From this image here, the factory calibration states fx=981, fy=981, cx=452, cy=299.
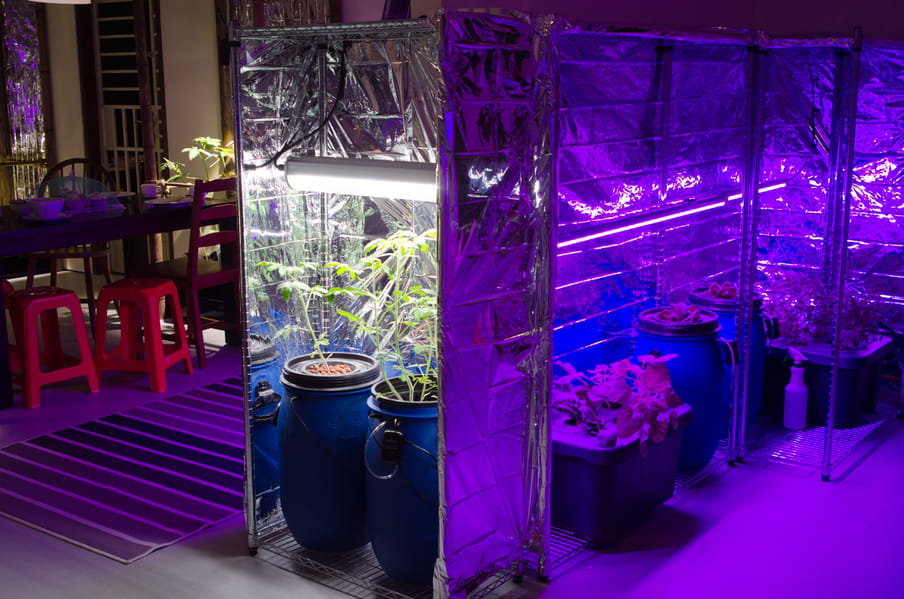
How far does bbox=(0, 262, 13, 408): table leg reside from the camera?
4316 millimetres

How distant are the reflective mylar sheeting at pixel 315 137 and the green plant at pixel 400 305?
0.20 feet

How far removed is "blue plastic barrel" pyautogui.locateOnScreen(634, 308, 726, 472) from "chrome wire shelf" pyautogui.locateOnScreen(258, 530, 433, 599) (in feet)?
4.25

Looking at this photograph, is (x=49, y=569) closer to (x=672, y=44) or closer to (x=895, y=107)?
(x=672, y=44)

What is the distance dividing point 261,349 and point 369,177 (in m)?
0.79

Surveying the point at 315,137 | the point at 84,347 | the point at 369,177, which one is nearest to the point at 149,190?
the point at 84,347

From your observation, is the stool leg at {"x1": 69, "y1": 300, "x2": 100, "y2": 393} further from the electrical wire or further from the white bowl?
the electrical wire

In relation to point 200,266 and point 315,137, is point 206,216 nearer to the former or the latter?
point 200,266

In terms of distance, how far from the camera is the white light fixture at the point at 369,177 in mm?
2625

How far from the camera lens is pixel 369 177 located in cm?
269

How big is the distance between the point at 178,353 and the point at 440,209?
2.83 meters

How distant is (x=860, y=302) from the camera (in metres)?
4.37

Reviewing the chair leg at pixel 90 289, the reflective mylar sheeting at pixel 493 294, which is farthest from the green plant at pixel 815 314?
the chair leg at pixel 90 289

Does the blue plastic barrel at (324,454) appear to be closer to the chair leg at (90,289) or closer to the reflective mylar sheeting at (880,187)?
the reflective mylar sheeting at (880,187)

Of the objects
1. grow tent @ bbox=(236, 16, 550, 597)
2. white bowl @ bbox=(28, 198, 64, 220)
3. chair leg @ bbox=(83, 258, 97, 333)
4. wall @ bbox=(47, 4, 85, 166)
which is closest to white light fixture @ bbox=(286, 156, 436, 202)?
grow tent @ bbox=(236, 16, 550, 597)
